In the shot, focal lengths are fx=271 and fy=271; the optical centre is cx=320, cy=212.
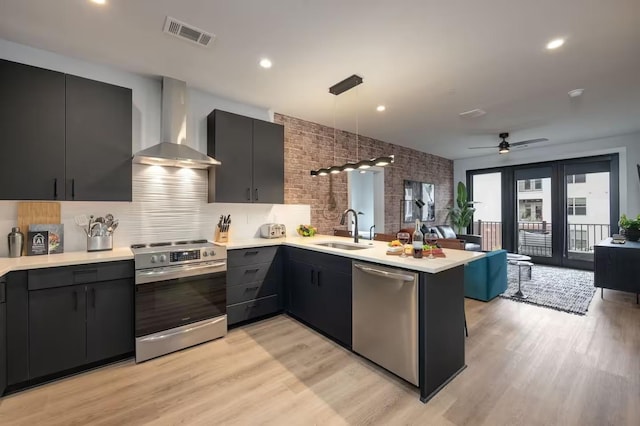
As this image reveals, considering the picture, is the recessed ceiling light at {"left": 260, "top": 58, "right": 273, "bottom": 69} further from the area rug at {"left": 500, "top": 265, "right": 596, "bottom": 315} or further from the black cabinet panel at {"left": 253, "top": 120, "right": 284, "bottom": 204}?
the area rug at {"left": 500, "top": 265, "right": 596, "bottom": 315}

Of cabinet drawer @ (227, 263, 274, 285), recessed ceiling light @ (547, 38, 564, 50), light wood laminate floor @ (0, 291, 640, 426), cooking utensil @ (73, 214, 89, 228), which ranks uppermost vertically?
recessed ceiling light @ (547, 38, 564, 50)

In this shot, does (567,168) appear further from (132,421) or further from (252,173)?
(132,421)

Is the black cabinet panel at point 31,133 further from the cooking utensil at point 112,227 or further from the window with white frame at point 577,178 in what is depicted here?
the window with white frame at point 577,178

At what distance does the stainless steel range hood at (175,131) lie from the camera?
279 centimetres

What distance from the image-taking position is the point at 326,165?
457 centimetres

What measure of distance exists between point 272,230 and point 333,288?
137cm

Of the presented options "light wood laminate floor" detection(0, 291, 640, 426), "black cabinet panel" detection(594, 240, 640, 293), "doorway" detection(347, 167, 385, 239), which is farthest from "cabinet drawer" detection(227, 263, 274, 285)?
"black cabinet panel" detection(594, 240, 640, 293)

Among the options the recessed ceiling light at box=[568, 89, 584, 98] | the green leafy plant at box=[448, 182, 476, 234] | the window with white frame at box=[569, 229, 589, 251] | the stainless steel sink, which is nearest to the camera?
the stainless steel sink

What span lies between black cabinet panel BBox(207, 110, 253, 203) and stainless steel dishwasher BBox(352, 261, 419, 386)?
173 centimetres

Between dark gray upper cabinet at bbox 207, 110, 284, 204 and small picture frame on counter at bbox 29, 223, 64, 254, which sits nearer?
small picture frame on counter at bbox 29, 223, 64, 254

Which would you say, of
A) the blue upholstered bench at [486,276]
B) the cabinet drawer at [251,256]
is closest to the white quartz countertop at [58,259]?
the cabinet drawer at [251,256]

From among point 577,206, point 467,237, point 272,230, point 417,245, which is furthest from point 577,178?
point 272,230

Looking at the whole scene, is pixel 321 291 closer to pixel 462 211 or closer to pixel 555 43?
pixel 555 43

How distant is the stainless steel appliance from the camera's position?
2.40 metres
